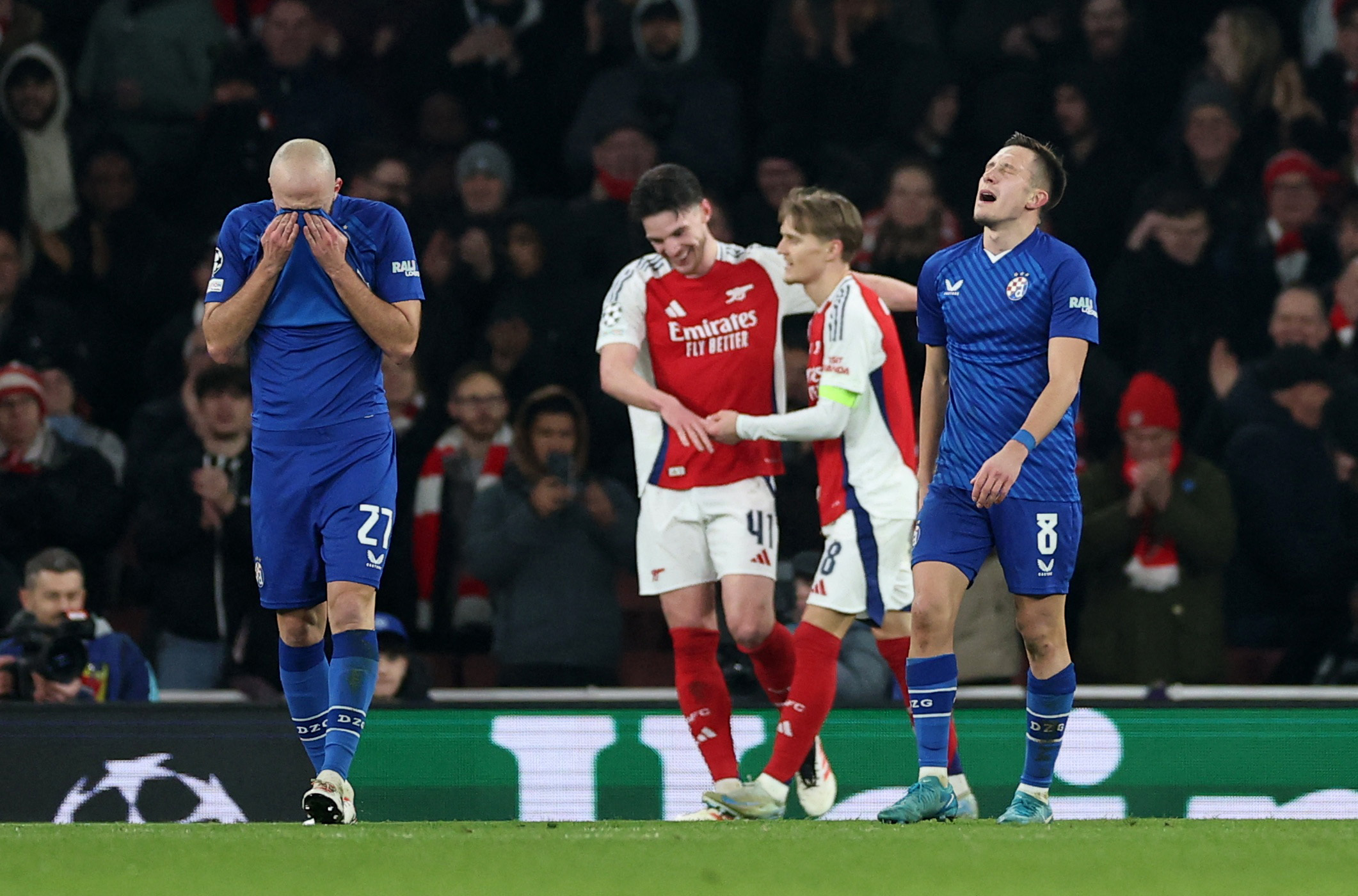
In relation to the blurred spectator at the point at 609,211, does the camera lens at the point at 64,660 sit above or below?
below

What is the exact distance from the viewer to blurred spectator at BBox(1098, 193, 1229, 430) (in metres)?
11.0

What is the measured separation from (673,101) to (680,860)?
759 cm

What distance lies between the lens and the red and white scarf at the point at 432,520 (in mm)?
10383

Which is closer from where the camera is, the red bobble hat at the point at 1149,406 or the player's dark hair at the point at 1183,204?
the red bobble hat at the point at 1149,406

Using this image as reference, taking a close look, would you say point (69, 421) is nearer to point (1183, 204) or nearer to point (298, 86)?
point (298, 86)

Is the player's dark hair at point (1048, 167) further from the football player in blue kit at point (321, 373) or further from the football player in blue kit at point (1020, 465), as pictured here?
the football player in blue kit at point (321, 373)

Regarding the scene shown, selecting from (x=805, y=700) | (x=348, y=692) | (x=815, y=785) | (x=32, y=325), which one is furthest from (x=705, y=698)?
(x=32, y=325)

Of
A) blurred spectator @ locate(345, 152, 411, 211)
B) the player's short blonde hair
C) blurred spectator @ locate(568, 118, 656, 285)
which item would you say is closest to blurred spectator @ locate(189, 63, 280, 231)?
blurred spectator @ locate(345, 152, 411, 211)

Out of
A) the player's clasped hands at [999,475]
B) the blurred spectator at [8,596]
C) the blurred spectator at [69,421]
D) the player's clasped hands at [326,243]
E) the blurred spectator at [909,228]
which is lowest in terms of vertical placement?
the blurred spectator at [8,596]

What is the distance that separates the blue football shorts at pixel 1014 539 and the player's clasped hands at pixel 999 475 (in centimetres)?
20

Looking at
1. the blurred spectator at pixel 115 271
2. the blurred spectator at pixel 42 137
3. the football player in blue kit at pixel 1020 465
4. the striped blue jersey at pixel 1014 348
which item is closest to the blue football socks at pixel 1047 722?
the football player in blue kit at pixel 1020 465

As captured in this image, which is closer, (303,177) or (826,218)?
(303,177)

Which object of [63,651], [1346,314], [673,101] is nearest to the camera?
[63,651]

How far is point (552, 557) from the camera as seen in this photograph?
9.71 metres
